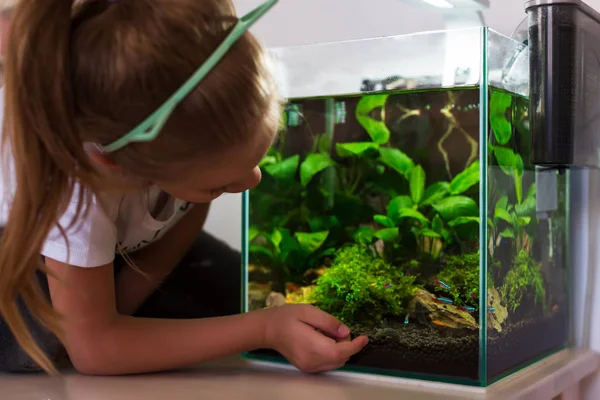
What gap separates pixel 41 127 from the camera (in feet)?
2.48

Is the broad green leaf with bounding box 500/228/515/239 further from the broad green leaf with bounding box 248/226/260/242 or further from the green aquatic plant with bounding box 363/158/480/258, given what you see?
the broad green leaf with bounding box 248/226/260/242

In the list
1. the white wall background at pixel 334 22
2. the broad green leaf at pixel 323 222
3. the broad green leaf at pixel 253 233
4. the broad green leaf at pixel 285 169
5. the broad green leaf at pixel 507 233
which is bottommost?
the broad green leaf at pixel 253 233

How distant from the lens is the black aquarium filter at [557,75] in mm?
997

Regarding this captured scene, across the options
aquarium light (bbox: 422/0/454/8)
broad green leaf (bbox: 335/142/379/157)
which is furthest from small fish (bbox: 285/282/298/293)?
aquarium light (bbox: 422/0/454/8)

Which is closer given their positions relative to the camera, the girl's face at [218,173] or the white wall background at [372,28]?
the girl's face at [218,173]

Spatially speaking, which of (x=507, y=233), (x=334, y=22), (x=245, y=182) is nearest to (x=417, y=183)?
(x=507, y=233)

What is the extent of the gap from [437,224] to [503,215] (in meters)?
0.09

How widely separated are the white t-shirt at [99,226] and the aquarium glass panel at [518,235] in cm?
51

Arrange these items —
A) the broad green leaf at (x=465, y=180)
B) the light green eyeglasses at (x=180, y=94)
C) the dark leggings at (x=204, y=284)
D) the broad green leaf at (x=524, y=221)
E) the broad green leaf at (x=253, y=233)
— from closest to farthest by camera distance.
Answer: the light green eyeglasses at (x=180, y=94) → the broad green leaf at (x=465, y=180) → the broad green leaf at (x=524, y=221) → the broad green leaf at (x=253, y=233) → the dark leggings at (x=204, y=284)

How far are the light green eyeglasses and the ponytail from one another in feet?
0.20

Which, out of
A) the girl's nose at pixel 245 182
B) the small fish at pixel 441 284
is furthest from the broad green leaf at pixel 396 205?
the girl's nose at pixel 245 182

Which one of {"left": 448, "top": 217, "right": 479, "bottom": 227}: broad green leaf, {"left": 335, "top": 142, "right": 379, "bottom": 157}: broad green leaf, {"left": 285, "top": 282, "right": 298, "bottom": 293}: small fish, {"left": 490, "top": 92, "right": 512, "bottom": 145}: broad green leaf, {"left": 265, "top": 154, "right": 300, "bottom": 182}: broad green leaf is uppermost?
{"left": 490, "top": 92, "right": 512, "bottom": 145}: broad green leaf

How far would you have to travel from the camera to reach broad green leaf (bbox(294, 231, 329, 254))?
1067 mm

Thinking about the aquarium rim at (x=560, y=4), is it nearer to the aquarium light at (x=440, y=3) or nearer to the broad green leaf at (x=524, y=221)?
the aquarium light at (x=440, y=3)
